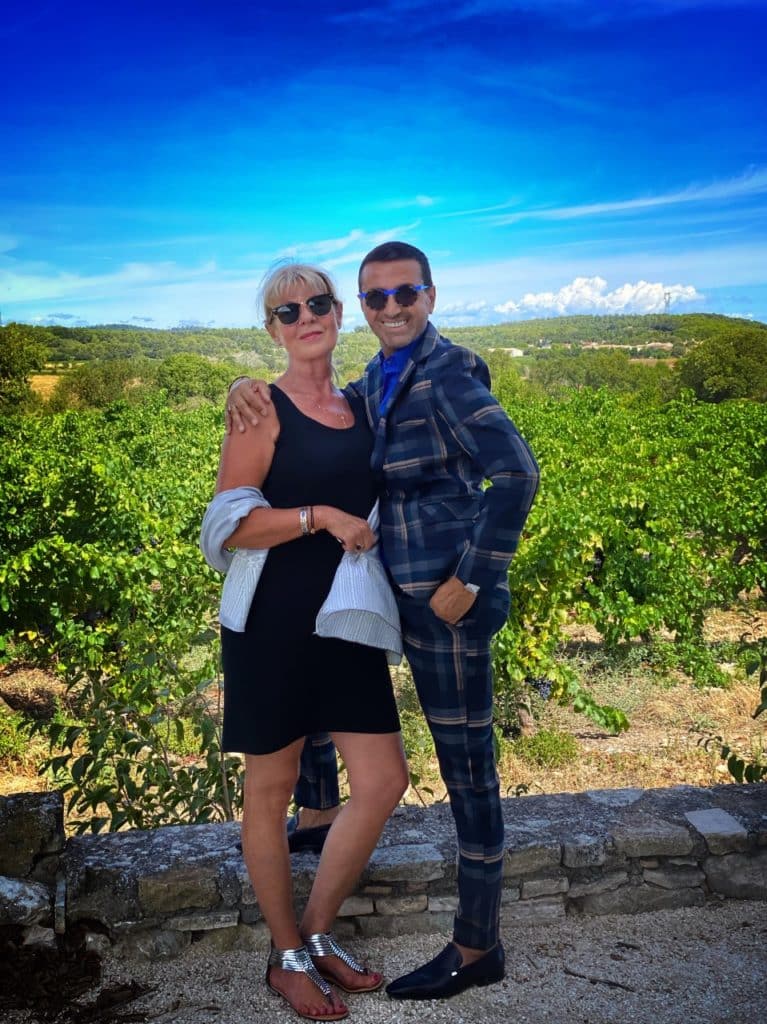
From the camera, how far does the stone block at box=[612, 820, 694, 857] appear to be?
2.49 metres

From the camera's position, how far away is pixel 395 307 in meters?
2.02

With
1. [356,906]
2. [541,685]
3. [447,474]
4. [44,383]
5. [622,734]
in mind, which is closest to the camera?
[447,474]

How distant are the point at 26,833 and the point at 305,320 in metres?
1.48

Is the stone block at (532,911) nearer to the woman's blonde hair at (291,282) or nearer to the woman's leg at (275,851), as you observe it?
the woman's leg at (275,851)

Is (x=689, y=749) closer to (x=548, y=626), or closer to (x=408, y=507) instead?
(x=548, y=626)

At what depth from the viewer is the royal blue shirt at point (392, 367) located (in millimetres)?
2016

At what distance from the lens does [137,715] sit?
3.23 metres

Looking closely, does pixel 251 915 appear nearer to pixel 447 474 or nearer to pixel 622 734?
pixel 447 474

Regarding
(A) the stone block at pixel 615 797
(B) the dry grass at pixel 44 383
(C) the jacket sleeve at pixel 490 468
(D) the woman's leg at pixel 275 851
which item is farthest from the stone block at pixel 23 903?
(B) the dry grass at pixel 44 383

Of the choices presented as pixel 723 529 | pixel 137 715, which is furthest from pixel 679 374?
pixel 137 715

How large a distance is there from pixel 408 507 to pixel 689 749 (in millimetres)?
6076

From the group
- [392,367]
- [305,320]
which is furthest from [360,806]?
[305,320]

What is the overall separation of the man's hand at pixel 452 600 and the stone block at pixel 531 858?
35.2 inches

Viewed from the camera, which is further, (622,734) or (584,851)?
(622,734)
